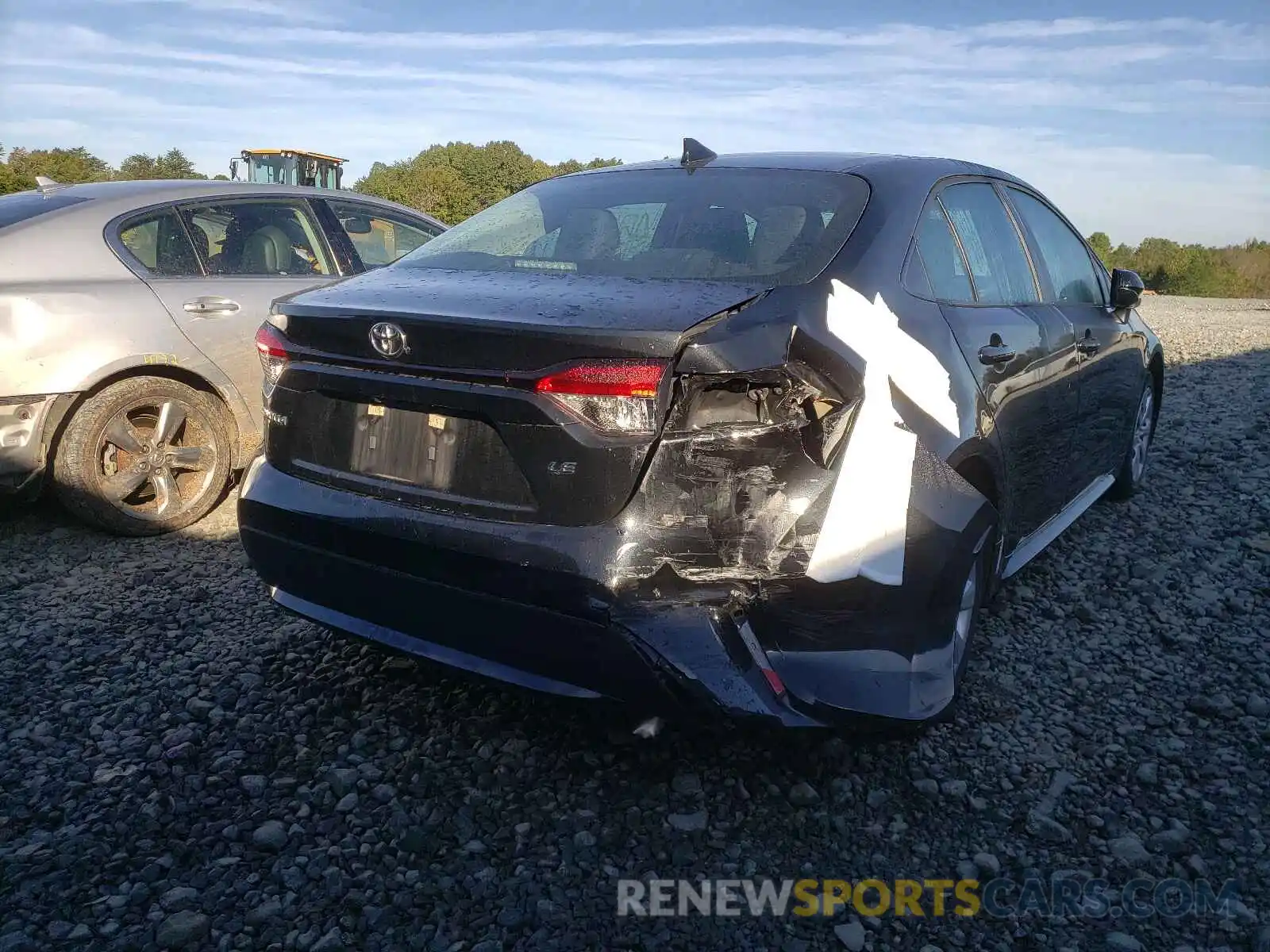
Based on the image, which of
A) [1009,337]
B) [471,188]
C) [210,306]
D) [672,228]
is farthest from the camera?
[471,188]

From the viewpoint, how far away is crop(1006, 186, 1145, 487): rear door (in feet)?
12.3

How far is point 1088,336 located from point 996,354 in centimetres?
120

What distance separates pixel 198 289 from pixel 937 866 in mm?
4065

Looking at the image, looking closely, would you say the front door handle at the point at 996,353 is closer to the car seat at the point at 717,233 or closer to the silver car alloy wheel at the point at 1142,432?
the car seat at the point at 717,233

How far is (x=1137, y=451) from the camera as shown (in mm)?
5207

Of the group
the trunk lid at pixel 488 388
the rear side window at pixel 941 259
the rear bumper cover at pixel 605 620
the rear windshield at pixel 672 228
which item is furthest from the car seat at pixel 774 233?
the rear bumper cover at pixel 605 620

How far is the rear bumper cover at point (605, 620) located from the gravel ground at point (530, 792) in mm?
172

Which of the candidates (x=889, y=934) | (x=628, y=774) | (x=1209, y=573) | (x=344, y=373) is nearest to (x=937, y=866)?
(x=889, y=934)

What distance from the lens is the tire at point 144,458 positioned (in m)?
4.24

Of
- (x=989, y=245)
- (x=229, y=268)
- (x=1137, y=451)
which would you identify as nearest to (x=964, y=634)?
(x=989, y=245)

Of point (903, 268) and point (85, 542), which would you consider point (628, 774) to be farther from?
point (85, 542)

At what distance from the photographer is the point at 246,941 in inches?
77.3

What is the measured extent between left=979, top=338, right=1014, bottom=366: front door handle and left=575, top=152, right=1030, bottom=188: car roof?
539mm

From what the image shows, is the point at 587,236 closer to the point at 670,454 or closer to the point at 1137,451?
the point at 670,454
